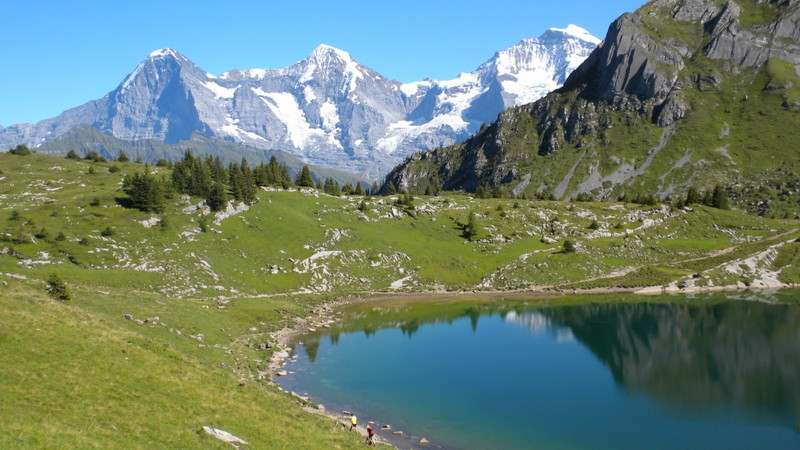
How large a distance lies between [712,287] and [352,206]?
86.0 m

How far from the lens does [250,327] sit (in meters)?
66.0

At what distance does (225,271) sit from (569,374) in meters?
60.4

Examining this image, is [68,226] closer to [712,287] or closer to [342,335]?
[342,335]

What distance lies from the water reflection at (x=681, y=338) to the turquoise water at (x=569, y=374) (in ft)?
0.83

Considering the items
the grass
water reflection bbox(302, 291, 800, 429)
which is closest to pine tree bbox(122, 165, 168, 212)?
water reflection bbox(302, 291, 800, 429)

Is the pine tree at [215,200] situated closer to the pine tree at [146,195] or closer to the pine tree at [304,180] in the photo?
the pine tree at [146,195]

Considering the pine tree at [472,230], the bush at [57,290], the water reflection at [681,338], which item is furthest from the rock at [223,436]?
the pine tree at [472,230]

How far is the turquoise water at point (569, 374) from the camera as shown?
40.5 metres

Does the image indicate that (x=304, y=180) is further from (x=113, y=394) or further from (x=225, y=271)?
(x=113, y=394)

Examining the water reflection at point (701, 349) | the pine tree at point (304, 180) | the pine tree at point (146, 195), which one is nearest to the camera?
the water reflection at point (701, 349)

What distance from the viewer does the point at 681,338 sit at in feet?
231

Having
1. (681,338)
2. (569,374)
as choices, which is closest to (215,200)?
(569,374)

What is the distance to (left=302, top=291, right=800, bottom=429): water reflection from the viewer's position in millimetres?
48688

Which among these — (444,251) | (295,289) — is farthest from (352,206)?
(295,289)
